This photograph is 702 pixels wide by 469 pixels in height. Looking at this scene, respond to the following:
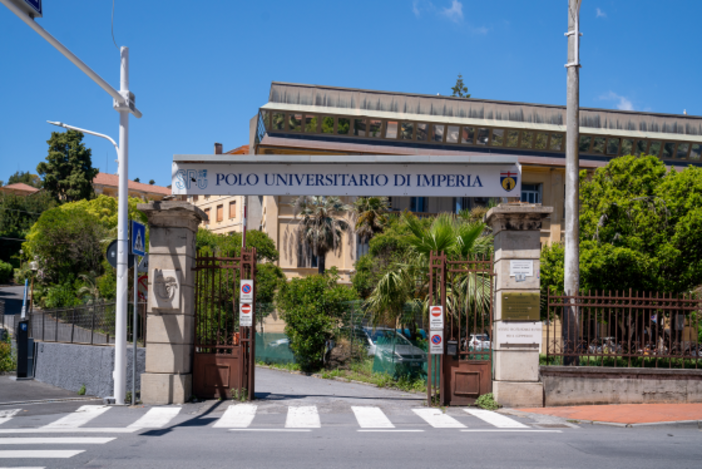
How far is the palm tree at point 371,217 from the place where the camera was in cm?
4259

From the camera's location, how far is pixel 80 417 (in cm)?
1037

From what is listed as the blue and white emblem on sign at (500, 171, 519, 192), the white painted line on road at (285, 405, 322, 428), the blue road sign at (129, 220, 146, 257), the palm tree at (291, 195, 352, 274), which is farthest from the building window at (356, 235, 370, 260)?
the white painted line on road at (285, 405, 322, 428)

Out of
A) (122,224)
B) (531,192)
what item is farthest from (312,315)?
(531,192)

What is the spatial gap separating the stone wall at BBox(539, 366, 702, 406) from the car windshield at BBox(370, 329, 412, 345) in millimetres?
5434

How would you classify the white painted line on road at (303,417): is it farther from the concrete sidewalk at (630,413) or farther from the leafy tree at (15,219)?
the leafy tree at (15,219)

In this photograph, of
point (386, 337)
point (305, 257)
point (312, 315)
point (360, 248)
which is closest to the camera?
point (386, 337)

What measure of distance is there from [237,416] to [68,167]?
6268 centimetres

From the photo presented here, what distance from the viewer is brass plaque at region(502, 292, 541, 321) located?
1184 centimetres

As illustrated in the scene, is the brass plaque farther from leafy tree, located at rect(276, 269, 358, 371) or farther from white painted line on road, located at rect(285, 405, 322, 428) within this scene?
leafy tree, located at rect(276, 269, 358, 371)

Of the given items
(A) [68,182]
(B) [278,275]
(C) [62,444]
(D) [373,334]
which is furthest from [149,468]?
(A) [68,182]

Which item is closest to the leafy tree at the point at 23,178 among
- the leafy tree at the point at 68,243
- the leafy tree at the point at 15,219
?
the leafy tree at the point at 15,219

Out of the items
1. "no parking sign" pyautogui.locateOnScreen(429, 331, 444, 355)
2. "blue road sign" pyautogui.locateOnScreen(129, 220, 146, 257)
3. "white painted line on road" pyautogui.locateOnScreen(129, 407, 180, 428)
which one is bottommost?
"white painted line on road" pyautogui.locateOnScreen(129, 407, 180, 428)

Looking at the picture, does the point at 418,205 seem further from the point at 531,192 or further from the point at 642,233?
the point at 642,233

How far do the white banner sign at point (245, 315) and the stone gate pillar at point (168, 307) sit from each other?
1116 mm
